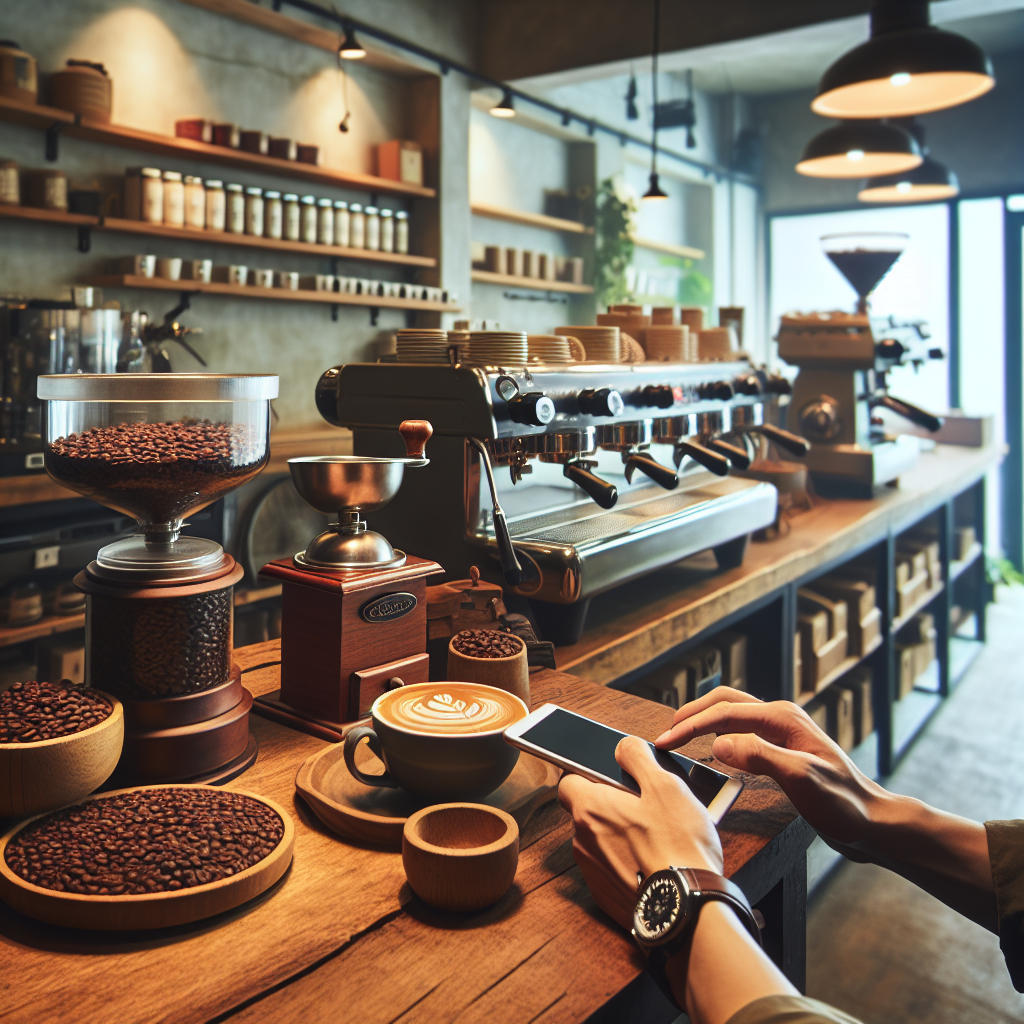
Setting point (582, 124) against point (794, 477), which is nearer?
point (794, 477)

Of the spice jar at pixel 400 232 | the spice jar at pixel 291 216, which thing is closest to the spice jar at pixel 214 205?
the spice jar at pixel 291 216

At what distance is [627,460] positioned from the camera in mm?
1901

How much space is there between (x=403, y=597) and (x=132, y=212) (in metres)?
3.04

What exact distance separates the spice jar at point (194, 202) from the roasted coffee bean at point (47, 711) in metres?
3.18

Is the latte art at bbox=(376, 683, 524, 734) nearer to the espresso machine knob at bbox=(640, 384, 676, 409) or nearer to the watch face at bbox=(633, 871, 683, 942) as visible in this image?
the watch face at bbox=(633, 871, 683, 942)

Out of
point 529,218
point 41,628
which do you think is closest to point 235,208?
point 41,628

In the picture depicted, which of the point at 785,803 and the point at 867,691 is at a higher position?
the point at 785,803

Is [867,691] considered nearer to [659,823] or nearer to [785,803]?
[785,803]

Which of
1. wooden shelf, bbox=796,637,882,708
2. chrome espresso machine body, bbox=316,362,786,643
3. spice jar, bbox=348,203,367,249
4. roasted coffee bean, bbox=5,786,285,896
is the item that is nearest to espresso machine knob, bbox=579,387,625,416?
chrome espresso machine body, bbox=316,362,786,643

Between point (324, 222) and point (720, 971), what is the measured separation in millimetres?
4072

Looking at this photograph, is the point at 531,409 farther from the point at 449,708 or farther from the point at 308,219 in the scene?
the point at 308,219

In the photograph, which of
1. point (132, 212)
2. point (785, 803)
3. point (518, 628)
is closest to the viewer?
point (785, 803)

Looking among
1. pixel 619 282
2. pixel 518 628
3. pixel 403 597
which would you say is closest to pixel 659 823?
pixel 403 597

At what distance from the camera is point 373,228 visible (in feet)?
15.1
